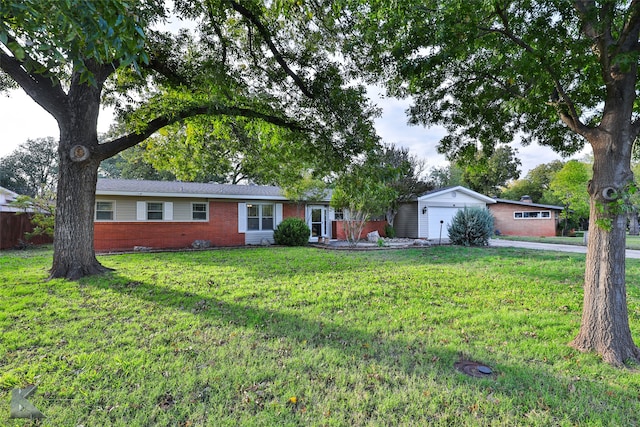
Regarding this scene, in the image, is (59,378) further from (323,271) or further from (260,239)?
(260,239)

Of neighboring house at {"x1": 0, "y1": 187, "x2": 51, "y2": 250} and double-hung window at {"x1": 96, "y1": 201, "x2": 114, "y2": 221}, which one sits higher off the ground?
double-hung window at {"x1": 96, "y1": 201, "x2": 114, "y2": 221}

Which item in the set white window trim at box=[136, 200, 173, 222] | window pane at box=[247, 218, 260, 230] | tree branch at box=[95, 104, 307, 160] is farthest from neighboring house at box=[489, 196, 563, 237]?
white window trim at box=[136, 200, 173, 222]

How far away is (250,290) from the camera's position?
586 centimetres

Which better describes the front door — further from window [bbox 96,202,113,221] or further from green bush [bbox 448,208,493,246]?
window [bbox 96,202,113,221]

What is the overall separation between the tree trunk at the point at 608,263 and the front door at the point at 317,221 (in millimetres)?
13703

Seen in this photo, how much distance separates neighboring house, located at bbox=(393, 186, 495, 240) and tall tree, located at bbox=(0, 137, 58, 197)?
121 feet

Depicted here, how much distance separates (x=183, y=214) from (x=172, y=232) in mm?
924

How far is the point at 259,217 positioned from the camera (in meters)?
15.5

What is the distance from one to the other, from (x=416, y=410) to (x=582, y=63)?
4445mm

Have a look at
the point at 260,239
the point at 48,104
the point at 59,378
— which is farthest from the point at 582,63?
the point at 260,239

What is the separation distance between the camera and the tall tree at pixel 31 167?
3353 cm

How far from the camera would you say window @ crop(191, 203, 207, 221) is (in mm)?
14195

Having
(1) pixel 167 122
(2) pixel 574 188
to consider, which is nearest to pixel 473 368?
(1) pixel 167 122

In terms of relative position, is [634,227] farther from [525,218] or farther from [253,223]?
[253,223]
